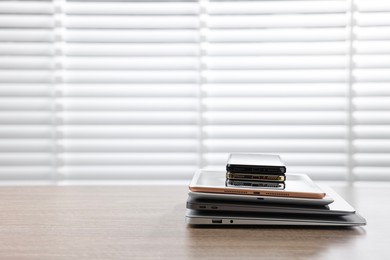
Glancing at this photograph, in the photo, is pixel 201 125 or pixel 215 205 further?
pixel 201 125

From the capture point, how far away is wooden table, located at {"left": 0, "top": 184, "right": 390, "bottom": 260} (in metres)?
0.71

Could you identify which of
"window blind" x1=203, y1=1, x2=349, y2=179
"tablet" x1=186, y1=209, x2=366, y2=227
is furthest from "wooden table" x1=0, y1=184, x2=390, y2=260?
"window blind" x1=203, y1=1, x2=349, y2=179

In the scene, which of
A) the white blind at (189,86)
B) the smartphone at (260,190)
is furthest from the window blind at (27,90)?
the smartphone at (260,190)

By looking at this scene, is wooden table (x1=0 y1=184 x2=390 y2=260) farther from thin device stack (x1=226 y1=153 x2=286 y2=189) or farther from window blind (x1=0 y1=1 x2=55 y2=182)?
window blind (x1=0 y1=1 x2=55 y2=182)

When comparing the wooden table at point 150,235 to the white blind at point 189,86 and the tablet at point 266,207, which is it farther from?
the white blind at point 189,86

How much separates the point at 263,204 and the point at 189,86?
3.67 feet

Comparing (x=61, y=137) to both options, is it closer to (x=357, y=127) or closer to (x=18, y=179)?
(x=18, y=179)

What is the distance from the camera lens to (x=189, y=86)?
1.93m

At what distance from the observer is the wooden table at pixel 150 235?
2.32 feet

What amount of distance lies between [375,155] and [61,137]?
1259mm

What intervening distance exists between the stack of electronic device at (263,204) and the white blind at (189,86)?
1020 mm

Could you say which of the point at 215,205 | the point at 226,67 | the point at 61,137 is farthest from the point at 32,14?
the point at 215,205

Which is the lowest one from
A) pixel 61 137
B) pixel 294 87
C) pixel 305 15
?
pixel 61 137

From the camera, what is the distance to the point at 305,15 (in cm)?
191
